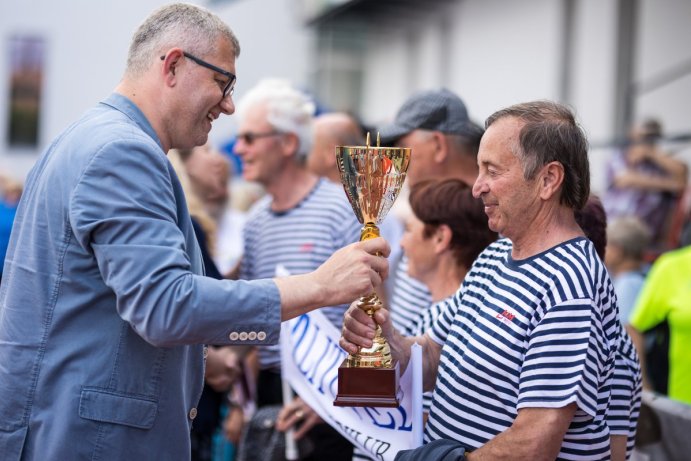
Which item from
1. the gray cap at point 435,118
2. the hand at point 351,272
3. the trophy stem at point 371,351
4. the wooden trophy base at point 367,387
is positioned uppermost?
the gray cap at point 435,118

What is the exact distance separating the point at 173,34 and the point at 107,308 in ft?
2.55

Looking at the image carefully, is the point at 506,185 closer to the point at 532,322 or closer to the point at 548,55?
the point at 532,322

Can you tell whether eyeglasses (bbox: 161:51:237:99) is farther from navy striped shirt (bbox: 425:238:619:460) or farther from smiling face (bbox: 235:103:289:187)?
smiling face (bbox: 235:103:289:187)

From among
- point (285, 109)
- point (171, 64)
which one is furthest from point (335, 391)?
point (285, 109)

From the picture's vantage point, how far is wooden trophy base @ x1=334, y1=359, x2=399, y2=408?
2.60 metres

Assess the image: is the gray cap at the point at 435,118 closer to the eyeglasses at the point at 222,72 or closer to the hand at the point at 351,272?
the eyeglasses at the point at 222,72

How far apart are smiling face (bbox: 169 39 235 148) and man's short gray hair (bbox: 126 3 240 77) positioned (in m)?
0.03

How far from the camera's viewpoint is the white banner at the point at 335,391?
2814 mm

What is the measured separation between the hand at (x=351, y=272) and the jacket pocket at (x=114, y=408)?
1.87ft

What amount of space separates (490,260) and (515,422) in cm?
60

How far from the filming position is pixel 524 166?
8.27 feet

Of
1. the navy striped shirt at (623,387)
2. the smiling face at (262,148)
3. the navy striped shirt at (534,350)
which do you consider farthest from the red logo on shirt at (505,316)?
the smiling face at (262,148)

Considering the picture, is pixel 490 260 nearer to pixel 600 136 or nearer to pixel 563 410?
pixel 563 410

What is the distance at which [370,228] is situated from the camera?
2639 mm
